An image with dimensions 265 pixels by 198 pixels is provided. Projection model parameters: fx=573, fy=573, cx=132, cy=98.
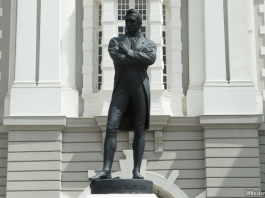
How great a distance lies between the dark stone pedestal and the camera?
30.6 ft

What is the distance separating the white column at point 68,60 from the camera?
1777 cm

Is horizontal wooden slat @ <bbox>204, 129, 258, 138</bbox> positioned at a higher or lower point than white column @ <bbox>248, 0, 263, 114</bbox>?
lower

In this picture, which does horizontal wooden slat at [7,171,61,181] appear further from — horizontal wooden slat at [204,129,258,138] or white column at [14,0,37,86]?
horizontal wooden slat at [204,129,258,138]

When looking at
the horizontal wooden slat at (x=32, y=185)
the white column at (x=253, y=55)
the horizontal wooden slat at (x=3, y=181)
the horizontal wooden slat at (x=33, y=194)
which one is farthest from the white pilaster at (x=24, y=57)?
the white column at (x=253, y=55)

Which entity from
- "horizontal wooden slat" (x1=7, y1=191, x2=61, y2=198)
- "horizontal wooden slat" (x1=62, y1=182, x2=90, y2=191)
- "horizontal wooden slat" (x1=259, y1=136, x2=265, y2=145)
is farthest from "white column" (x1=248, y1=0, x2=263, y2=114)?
"horizontal wooden slat" (x1=7, y1=191, x2=61, y2=198)

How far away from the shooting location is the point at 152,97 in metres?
17.5

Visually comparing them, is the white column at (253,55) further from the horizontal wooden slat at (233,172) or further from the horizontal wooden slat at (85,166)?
the horizontal wooden slat at (85,166)

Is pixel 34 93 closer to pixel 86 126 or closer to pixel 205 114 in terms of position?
pixel 86 126

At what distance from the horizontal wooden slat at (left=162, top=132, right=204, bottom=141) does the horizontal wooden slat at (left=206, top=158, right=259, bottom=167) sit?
85cm

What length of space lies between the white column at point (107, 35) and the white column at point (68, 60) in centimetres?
98

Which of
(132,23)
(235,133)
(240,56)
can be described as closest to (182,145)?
(235,133)

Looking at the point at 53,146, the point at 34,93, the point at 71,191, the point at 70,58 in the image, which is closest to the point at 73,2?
the point at 70,58

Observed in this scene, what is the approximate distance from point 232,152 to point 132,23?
7.29m

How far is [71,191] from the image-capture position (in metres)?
16.7
